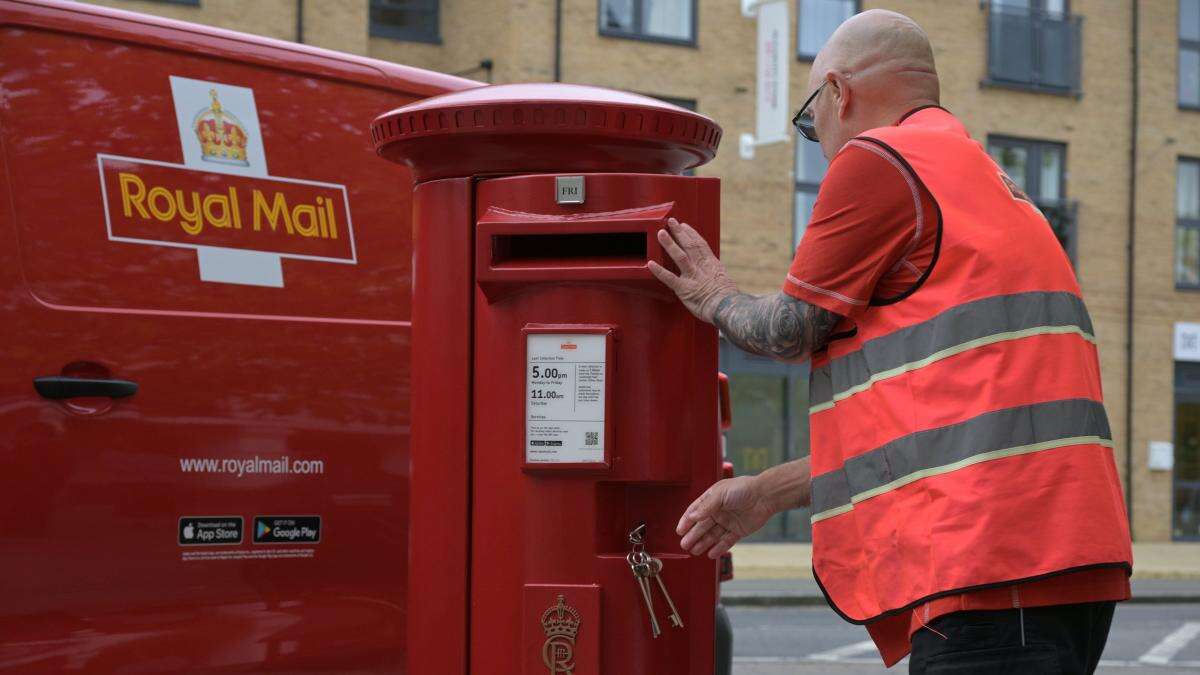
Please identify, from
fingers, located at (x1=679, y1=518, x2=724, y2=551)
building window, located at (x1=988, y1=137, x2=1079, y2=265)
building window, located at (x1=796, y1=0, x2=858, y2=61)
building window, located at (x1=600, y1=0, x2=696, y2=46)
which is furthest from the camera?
building window, located at (x1=988, y1=137, x2=1079, y2=265)

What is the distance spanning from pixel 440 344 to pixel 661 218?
55 centimetres

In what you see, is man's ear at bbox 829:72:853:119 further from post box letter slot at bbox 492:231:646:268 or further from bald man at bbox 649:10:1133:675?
post box letter slot at bbox 492:231:646:268

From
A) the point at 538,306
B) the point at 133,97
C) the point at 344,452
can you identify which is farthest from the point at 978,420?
the point at 133,97

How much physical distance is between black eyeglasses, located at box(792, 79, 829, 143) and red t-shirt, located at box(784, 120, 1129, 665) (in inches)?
11.0

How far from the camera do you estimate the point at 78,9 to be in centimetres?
354

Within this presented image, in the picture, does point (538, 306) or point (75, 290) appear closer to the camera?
point (538, 306)

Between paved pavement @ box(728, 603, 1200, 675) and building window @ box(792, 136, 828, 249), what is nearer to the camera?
paved pavement @ box(728, 603, 1200, 675)

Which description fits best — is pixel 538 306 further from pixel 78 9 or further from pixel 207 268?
pixel 78 9

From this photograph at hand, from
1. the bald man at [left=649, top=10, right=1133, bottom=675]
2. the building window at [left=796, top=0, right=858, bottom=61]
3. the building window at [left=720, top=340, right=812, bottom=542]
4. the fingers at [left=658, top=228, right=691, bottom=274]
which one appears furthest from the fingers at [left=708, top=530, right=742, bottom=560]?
the building window at [left=796, top=0, right=858, bottom=61]

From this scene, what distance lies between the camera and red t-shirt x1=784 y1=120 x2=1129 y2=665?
2.39 m

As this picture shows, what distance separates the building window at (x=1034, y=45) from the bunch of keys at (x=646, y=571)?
19.3 m

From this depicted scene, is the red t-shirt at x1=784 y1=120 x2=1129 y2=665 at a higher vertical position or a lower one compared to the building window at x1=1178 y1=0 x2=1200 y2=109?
lower

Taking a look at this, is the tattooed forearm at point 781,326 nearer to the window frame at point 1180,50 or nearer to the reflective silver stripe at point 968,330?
the reflective silver stripe at point 968,330

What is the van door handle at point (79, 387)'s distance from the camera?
3.34m
